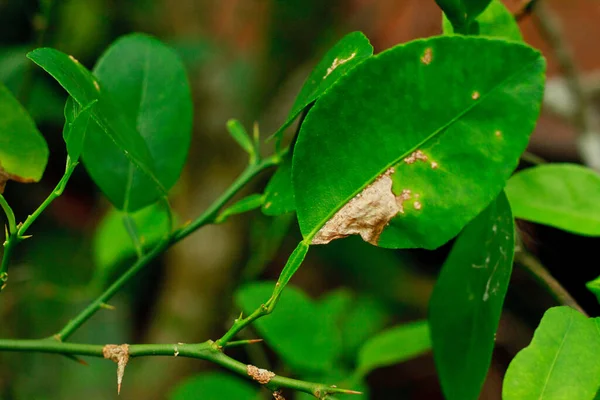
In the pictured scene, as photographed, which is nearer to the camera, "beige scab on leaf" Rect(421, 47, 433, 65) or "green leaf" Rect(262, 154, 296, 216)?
"beige scab on leaf" Rect(421, 47, 433, 65)

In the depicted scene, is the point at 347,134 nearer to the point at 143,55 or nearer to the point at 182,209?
the point at 143,55

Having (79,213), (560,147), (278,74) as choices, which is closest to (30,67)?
(278,74)

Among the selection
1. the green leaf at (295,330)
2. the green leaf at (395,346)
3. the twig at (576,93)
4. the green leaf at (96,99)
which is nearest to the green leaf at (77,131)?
the green leaf at (96,99)

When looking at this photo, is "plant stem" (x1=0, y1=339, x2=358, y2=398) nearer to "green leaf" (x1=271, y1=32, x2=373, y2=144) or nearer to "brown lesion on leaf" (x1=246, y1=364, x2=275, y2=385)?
"brown lesion on leaf" (x1=246, y1=364, x2=275, y2=385)

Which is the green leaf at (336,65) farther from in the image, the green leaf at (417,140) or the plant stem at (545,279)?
the plant stem at (545,279)

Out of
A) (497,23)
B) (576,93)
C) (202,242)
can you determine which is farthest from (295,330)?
(202,242)

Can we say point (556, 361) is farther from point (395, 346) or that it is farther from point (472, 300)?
point (395, 346)

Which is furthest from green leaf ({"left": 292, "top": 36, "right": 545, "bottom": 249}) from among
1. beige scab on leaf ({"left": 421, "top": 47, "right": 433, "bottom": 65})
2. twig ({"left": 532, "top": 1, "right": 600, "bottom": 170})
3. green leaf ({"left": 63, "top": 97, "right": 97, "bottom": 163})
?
twig ({"left": 532, "top": 1, "right": 600, "bottom": 170})
